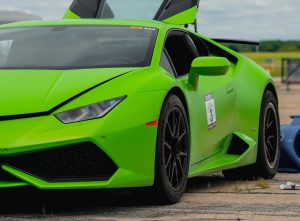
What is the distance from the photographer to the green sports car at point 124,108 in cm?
606

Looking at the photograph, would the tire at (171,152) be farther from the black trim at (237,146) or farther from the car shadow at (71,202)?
the black trim at (237,146)

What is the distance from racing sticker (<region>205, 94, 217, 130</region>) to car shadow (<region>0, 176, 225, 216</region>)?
90 cm

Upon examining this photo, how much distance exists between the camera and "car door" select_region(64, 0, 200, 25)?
939cm

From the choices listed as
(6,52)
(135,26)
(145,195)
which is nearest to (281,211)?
(145,195)

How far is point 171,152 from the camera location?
678 centimetres

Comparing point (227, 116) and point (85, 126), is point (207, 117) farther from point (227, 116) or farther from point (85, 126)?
A: point (85, 126)

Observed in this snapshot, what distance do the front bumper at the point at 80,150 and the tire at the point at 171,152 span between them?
158 mm

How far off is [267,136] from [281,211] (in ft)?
8.72

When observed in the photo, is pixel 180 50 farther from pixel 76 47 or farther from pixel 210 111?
pixel 76 47

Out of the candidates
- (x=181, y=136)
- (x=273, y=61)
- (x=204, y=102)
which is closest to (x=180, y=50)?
(x=204, y=102)

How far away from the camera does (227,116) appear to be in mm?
8141

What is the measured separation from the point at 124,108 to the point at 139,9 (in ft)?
14.3

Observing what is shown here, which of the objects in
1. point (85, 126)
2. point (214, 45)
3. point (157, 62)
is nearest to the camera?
point (85, 126)

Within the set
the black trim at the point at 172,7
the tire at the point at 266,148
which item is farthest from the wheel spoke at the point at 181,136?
the black trim at the point at 172,7
